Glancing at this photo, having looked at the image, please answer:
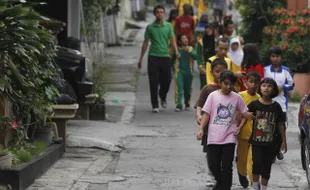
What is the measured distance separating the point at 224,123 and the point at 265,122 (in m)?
0.49

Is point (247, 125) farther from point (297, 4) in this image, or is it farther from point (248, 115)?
point (297, 4)

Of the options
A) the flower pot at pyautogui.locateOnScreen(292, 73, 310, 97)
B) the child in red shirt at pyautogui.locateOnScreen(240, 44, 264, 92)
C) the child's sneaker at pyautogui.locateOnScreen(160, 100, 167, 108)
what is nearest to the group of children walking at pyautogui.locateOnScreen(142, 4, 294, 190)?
the child in red shirt at pyautogui.locateOnScreen(240, 44, 264, 92)

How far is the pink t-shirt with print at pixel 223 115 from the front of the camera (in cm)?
963

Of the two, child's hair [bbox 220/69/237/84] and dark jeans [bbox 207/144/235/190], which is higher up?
child's hair [bbox 220/69/237/84]

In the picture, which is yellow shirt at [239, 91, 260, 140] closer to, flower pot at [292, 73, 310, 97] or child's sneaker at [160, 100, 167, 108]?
child's sneaker at [160, 100, 167, 108]

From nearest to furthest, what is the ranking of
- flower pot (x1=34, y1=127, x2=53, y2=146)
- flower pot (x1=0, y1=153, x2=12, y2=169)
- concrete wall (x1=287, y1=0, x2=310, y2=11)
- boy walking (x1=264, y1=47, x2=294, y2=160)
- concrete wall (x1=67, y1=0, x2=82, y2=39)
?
1. flower pot (x1=0, y1=153, x2=12, y2=169)
2. flower pot (x1=34, y1=127, x2=53, y2=146)
3. boy walking (x1=264, y1=47, x2=294, y2=160)
4. concrete wall (x1=67, y1=0, x2=82, y2=39)
5. concrete wall (x1=287, y1=0, x2=310, y2=11)

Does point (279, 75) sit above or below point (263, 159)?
above

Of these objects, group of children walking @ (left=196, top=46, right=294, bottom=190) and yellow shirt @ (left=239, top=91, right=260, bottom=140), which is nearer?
group of children walking @ (left=196, top=46, right=294, bottom=190)

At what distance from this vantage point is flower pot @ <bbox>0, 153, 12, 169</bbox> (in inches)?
A: 369

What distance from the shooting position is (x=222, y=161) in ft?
31.9

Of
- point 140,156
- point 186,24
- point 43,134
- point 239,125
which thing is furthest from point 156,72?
point 239,125

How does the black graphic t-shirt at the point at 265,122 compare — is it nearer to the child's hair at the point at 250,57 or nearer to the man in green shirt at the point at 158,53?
the child's hair at the point at 250,57

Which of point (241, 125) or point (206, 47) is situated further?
point (206, 47)

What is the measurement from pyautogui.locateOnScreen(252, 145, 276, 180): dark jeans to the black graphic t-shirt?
0.07 metres
